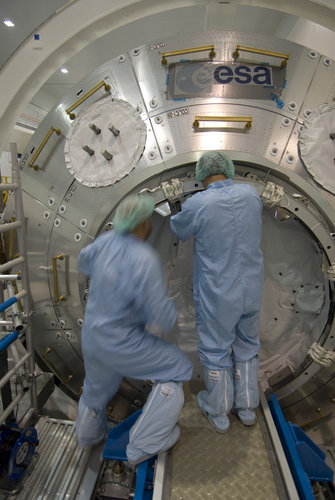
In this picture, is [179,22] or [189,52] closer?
[189,52]

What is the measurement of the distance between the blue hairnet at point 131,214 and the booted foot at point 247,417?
1.22 m

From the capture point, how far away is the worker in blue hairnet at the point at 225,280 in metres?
1.57

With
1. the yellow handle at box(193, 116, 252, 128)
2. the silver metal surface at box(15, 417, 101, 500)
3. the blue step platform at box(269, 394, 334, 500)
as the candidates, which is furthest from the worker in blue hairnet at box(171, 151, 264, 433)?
the silver metal surface at box(15, 417, 101, 500)

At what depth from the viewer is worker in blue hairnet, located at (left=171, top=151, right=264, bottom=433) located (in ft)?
5.15

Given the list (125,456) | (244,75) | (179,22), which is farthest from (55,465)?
(179,22)

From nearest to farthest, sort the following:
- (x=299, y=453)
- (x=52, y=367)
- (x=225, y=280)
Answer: (x=225, y=280) → (x=299, y=453) → (x=52, y=367)

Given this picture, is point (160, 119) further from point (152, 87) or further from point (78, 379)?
point (78, 379)

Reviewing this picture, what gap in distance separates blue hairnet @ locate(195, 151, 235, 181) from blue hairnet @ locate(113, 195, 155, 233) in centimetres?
41

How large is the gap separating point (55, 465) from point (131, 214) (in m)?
1.67

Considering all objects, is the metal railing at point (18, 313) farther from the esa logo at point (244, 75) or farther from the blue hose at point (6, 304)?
the esa logo at point (244, 75)

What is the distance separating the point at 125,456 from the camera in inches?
65.3

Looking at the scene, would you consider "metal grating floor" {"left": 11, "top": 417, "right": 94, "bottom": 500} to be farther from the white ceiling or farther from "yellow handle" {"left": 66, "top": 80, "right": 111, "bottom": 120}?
the white ceiling

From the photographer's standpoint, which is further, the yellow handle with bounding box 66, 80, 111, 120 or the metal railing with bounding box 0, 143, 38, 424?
the yellow handle with bounding box 66, 80, 111, 120

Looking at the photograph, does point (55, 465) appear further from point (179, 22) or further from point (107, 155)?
point (179, 22)
